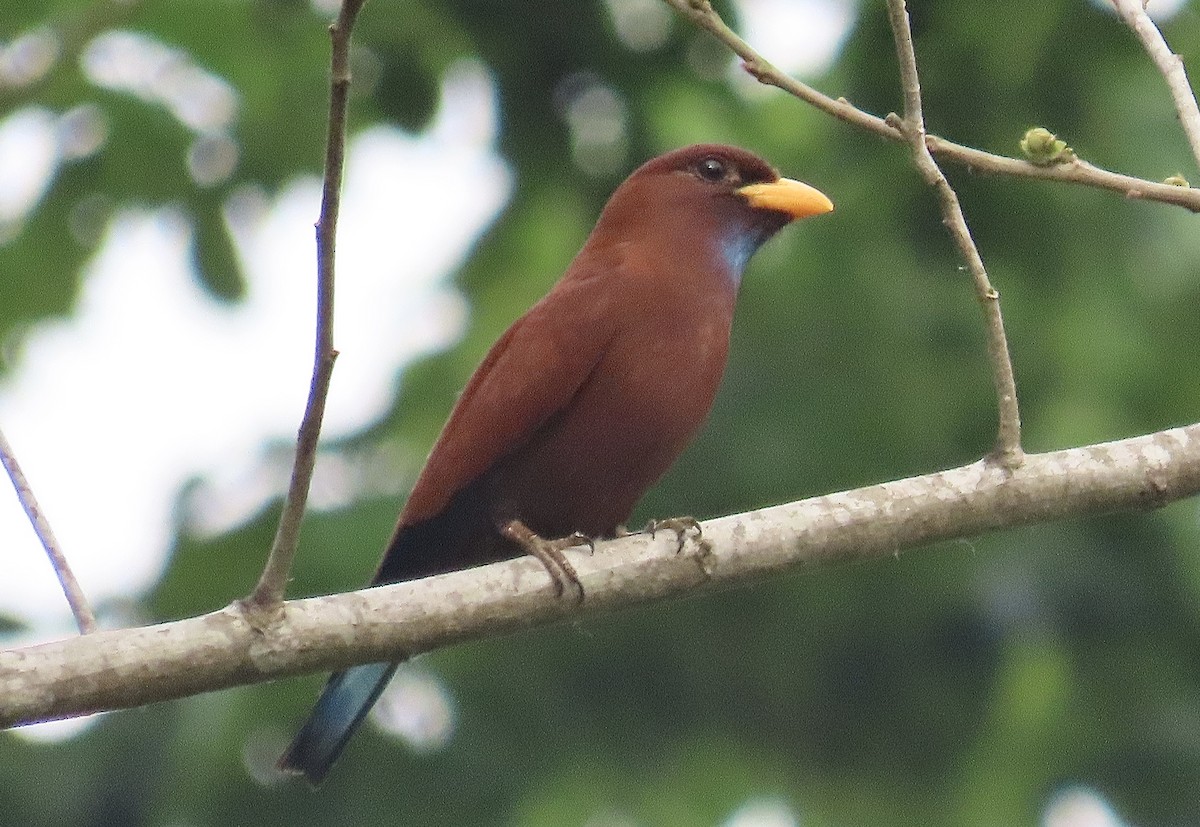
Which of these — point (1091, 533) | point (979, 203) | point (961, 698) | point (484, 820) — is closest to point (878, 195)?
point (979, 203)

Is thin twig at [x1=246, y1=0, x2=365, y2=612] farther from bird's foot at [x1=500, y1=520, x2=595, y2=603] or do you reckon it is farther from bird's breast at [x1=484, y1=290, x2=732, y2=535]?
bird's breast at [x1=484, y1=290, x2=732, y2=535]

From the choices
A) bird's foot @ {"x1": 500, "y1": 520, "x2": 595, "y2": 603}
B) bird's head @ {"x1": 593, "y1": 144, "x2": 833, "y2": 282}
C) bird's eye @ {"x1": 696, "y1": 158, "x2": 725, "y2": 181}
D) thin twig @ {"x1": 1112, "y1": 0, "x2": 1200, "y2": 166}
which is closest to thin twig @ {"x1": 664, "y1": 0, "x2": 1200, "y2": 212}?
thin twig @ {"x1": 1112, "y1": 0, "x2": 1200, "y2": 166}

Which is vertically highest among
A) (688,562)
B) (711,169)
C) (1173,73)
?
(711,169)

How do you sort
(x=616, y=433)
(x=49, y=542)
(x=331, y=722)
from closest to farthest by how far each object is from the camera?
(x=49, y=542) → (x=616, y=433) → (x=331, y=722)

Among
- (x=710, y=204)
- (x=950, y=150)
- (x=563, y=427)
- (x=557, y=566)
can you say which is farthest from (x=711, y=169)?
(x=557, y=566)

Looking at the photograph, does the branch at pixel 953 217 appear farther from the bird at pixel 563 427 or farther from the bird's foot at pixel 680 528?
the bird at pixel 563 427

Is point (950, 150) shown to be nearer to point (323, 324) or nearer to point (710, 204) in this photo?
point (323, 324)
